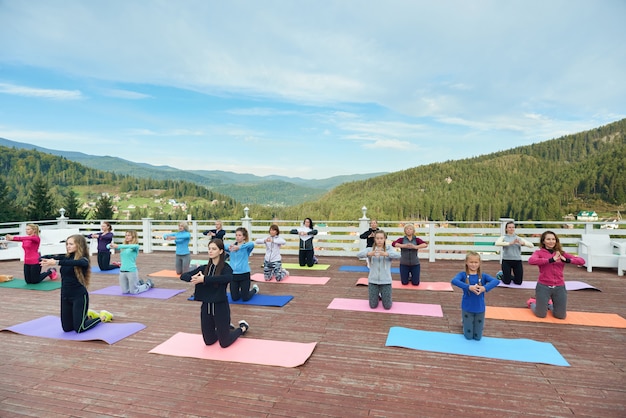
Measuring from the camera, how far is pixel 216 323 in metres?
4.02

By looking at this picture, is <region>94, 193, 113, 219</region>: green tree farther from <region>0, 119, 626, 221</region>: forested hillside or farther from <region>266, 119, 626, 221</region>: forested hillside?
<region>266, 119, 626, 221</region>: forested hillside

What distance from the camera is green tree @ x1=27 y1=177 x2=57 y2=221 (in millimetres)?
42375

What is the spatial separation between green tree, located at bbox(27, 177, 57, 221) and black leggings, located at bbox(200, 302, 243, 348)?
49.0 meters

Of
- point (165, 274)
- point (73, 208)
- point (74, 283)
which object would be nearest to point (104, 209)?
point (73, 208)

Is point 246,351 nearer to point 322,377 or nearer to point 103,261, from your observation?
point 322,377

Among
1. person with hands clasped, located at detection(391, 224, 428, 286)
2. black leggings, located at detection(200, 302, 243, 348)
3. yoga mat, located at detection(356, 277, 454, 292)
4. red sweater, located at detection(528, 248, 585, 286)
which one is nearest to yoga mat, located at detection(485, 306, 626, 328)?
red sweater, located at detection(528, 248, 585, 286)

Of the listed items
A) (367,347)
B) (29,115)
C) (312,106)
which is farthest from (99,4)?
(29,115)

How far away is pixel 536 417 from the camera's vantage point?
264 centimetres

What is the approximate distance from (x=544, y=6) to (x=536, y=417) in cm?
1720

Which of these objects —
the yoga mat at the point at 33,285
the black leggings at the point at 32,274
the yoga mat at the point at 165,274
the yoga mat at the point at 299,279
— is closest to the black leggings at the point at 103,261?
the yoga mat at the point at 33,285

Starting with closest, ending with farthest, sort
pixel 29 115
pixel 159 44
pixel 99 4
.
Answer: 1. pixel 99 4
2. pixel 159 44
3. pixel 29 115

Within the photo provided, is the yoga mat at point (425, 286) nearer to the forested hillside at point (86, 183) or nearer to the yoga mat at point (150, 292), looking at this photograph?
the yoga mat at point (150, 292)

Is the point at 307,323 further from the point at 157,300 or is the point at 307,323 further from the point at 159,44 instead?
the point at 159,44

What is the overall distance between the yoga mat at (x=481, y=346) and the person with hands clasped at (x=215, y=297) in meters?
1.92
